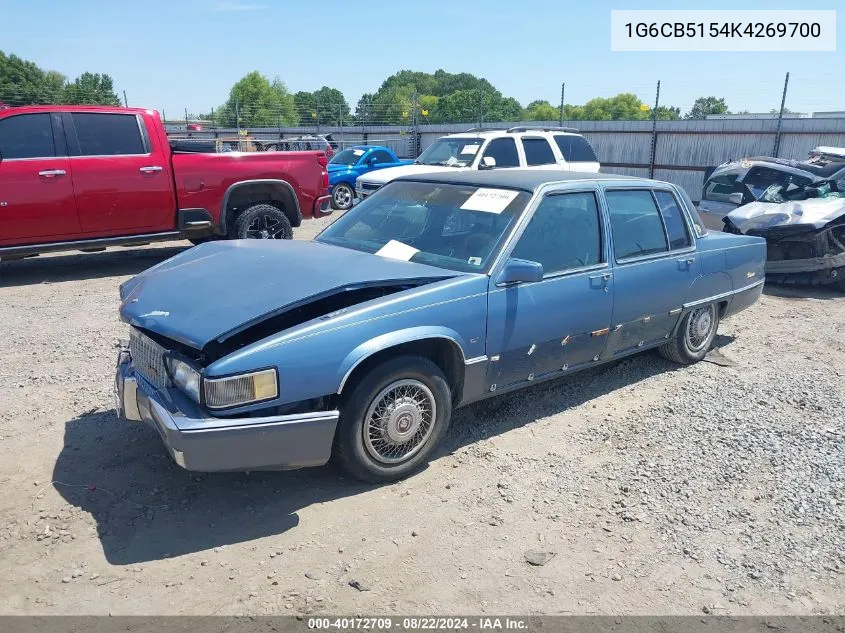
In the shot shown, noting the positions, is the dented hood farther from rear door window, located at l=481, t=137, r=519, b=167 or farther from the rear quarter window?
the rear quarter window

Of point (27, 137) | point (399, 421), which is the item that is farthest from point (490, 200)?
point (27, 137)

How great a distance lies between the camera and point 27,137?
7.90 meters

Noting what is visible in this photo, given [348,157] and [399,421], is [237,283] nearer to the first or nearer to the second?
[399,421]

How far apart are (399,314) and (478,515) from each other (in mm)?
1159

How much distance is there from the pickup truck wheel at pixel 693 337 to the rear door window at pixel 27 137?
24.2ft

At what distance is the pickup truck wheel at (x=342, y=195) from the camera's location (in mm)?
16516

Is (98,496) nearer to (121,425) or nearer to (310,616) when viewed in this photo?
(121,425)

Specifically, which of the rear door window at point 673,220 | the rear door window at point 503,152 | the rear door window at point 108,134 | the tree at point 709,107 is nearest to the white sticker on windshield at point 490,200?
the rear door window at point 673,220

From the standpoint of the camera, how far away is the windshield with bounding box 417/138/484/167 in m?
12.1

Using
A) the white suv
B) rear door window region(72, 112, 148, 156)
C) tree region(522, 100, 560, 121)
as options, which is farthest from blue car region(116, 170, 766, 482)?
tree region(522, 100, 560, 121)

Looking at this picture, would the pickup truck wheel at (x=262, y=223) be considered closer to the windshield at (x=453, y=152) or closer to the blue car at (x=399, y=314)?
the windshield at (x=453, y=152)

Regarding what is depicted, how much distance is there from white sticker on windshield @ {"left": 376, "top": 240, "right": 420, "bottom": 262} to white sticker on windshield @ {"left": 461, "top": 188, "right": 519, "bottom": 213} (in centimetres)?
47

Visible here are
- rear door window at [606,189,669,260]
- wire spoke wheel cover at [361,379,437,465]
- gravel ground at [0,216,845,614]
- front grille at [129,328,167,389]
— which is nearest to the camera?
gravel ground at [0,216,845,614]

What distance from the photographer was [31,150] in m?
7.89
